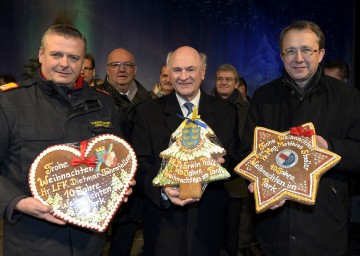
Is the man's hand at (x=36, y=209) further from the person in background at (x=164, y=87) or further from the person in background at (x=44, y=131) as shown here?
the person in background at (x=164, y=87)

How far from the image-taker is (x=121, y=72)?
4.34 m

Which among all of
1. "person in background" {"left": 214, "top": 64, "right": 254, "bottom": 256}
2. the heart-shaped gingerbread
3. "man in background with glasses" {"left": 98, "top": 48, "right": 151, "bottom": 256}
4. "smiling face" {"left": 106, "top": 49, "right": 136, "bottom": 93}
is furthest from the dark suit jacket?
"smiling face" {"left": 106, "top": 49, "right": 136, "bottom": 93}

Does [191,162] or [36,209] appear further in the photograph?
[191,162]

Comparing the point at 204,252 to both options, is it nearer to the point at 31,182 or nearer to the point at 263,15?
the point at 31,182

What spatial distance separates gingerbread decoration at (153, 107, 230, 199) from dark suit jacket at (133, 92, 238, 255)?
0.21 metres

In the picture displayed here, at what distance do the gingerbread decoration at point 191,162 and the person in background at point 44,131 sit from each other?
27 cm

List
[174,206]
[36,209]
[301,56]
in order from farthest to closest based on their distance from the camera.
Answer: [174,206], [301,56], [36,209]

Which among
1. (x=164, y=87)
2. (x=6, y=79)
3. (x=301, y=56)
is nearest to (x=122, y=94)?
(x=164, y=87)

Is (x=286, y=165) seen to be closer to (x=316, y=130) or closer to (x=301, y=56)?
(x=316, y=130)

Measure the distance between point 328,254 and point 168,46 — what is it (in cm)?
584

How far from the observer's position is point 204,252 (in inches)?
104

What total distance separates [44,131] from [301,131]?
139 centimetres

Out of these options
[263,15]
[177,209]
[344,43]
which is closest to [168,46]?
[263,15]

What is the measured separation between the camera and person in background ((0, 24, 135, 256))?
216cm
